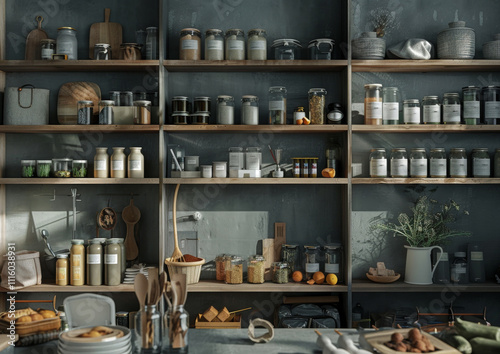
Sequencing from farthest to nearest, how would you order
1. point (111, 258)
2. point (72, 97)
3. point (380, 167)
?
point (72, 97), point (380, 167), point (111, 258)

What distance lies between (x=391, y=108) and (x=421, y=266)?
108cm

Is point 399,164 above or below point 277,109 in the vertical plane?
below

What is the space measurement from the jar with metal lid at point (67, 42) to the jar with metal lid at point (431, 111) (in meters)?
2.43

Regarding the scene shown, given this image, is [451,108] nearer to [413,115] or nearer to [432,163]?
[413,115]

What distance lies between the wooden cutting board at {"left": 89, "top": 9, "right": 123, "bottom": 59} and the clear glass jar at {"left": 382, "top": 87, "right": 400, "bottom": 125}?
1906 mm

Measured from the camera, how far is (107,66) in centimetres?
349

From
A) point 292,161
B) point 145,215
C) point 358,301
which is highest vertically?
point 292,161

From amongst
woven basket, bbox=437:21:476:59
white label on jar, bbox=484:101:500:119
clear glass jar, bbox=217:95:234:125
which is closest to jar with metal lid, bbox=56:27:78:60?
clear glass jar, bbox=217:95:234:125

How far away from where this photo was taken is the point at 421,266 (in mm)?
3461

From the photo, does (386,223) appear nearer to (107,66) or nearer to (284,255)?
(284,255)

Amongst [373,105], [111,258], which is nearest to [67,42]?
[111,258]

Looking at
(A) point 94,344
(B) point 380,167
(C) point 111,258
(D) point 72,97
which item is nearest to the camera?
(A) point 94,344

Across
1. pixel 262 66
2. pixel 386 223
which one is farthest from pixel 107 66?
pixel 386 223

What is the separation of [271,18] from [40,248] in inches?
92.3
